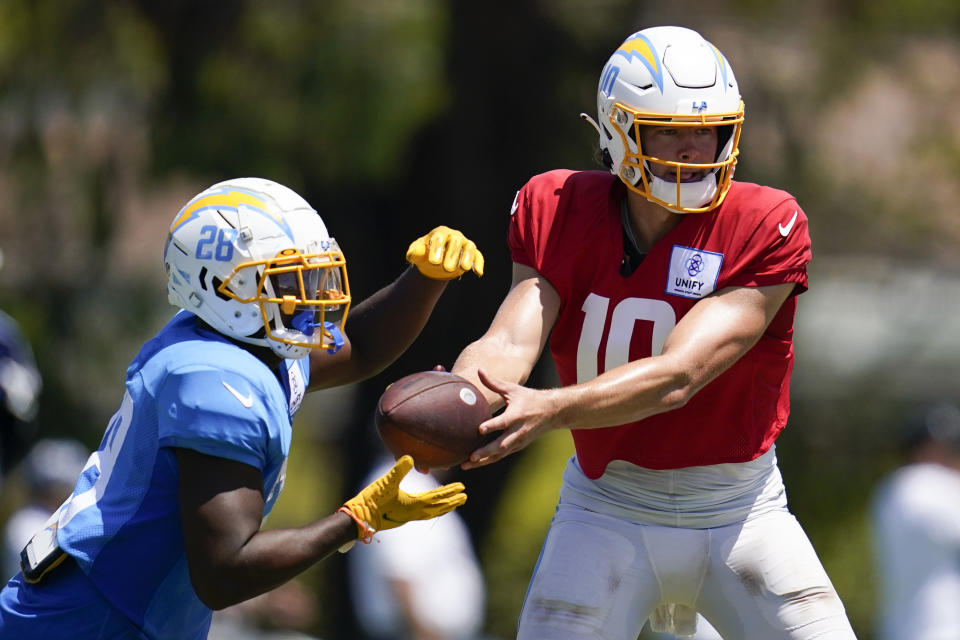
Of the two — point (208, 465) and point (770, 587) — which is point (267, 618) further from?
point (208, 465)

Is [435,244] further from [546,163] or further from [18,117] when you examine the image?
[18,117]

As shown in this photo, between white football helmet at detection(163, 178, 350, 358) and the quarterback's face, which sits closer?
white football helmet at detection(163, 178, 350, 358)

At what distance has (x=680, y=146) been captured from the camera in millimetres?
3746

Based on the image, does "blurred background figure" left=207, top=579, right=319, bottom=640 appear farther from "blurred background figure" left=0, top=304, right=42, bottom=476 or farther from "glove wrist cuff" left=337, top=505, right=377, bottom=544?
"glove wrist cuff" left=337, top=505, right=377, bottom=544

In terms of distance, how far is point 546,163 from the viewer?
9.62m

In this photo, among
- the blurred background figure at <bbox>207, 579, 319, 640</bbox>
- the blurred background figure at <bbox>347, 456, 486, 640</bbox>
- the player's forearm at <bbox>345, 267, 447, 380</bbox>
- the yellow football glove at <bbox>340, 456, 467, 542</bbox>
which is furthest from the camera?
the blurred background figure at <bbox>207, 579, 319, 640</bbox>

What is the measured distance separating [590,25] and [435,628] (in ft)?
15.3

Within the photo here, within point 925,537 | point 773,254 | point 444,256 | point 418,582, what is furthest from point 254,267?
point 925,537

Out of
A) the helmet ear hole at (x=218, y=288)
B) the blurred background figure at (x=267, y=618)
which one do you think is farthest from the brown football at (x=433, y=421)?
the blurred background figure at (x=267, y=618)

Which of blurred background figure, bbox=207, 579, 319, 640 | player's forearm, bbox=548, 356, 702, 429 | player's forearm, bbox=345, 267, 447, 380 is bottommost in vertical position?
blurred background figure, bbox=207, 579, 319, 640

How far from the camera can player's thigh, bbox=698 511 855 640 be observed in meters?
3.67

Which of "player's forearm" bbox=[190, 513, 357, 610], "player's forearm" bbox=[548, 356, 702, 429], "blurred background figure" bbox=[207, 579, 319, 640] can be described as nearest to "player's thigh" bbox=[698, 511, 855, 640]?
"player's forearm" bbox=[548, 356, 702, 429]

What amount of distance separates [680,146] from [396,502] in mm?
1256

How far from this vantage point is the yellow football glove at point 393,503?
3.23 metres
